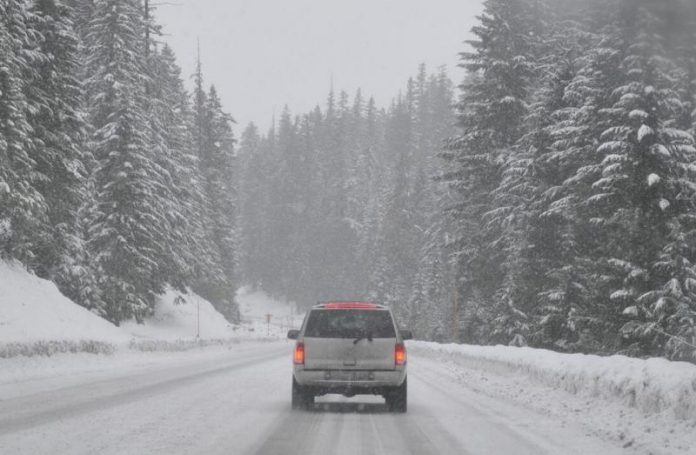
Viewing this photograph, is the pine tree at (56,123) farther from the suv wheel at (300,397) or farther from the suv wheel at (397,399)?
the suv wheel at (397,399)

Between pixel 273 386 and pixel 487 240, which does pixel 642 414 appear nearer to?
pixel 273 386

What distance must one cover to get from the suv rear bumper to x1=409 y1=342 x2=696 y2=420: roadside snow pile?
3.26 meters

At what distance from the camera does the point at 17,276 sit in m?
27.8

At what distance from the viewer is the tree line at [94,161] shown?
82.5 feet

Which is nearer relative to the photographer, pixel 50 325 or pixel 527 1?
pixel 50 325

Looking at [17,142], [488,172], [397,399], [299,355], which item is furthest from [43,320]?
[488,172]

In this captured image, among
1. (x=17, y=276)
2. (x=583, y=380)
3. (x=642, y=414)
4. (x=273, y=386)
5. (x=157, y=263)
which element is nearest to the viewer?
(x=642, y=414)

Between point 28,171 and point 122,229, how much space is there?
10.0 metres

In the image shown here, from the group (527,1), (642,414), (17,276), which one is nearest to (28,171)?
(17,276)

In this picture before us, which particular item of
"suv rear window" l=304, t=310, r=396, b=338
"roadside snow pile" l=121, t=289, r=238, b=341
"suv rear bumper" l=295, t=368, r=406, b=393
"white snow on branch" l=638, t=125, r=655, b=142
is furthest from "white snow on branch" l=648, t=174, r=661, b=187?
"roadside snow pile" l=121, t=289, r=238, b=341

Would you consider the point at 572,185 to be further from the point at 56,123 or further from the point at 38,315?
the point at 56,123

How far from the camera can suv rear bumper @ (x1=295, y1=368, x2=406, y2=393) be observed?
1211 centimetres

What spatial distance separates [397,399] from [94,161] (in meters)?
26.6

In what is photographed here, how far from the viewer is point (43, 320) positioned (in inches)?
1017
